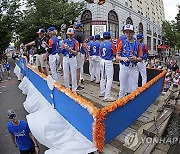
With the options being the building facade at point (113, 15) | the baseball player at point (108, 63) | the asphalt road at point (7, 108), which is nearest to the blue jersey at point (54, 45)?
the baseball player at point (108, 63)

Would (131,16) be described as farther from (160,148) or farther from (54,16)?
(160,148)

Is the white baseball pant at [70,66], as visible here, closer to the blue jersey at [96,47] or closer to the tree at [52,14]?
the blue jersey at [96,47]

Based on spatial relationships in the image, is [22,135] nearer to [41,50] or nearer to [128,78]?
[128,78]

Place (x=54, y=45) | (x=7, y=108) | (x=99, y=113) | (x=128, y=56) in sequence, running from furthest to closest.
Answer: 1. (x=7, y=108)
2. (x=54, y=45)
3. (x=128, y=56)
4. (x=99, y=113)

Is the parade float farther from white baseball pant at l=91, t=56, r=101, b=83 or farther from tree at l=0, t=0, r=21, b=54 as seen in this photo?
tree at l=0, t=0, r=21, b=54

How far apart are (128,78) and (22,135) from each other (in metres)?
2.90

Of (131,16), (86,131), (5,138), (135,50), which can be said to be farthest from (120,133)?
(131,16)

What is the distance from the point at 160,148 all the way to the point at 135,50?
7.89ft

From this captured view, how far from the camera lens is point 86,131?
156 inches

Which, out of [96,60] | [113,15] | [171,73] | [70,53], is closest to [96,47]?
[96,60]

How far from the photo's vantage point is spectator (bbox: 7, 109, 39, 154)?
15.5ft

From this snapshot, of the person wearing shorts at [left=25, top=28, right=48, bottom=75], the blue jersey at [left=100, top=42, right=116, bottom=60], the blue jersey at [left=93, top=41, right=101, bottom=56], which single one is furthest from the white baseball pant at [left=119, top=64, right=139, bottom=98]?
the person wearing shorts at [left=25, top=28, right=48, bottom=75]

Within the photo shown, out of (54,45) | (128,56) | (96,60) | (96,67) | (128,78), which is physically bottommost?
(128,78)

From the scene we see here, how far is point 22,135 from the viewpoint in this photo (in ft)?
15.6
